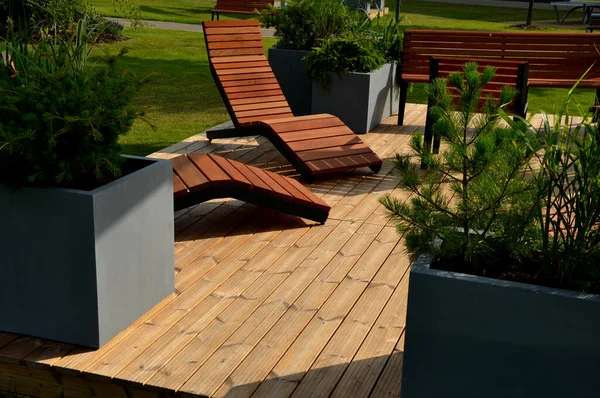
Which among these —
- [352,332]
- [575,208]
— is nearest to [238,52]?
[352,332]

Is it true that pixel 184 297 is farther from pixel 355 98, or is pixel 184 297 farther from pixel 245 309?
pixel 355 98

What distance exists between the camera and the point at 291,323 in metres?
3.68

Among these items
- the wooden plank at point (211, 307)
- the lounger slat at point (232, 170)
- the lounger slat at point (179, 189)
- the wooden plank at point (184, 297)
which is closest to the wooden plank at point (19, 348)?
the wooden plank at point (184, 297)

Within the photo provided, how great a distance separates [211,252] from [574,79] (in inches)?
168

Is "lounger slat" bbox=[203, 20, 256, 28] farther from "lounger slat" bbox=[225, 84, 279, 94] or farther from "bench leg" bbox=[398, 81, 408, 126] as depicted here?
"bench leg" bbox=[398, 81, 408, 126]

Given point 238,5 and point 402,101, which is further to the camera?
point 238,5

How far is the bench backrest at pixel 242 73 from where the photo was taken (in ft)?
22.8

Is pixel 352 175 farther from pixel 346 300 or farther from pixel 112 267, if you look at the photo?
pixel 112 267

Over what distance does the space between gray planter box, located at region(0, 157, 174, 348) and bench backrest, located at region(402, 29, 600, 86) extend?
183 inches

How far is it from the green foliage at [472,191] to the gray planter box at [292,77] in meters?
5.21

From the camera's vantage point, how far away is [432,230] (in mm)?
2861

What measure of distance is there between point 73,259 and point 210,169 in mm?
1695

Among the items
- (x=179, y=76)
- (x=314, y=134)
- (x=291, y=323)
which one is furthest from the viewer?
(x=179, y=76)

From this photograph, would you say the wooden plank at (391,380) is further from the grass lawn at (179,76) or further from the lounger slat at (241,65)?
the lounger slat at (241,65)
